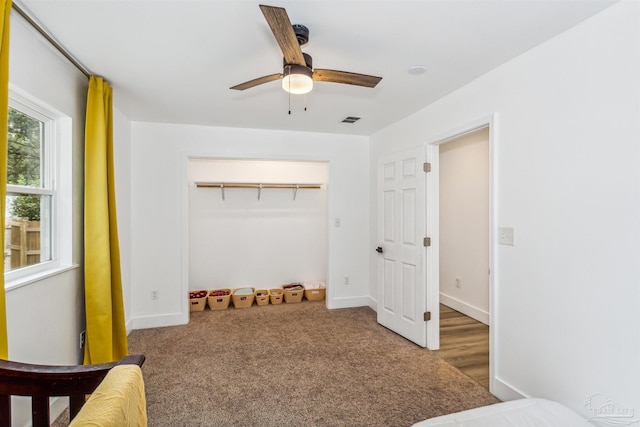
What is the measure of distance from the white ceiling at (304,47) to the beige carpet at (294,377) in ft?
7.87

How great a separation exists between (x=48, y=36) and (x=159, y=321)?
9.74 feet

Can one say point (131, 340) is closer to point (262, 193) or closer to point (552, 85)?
point (262, 193)

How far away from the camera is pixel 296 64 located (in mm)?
1773

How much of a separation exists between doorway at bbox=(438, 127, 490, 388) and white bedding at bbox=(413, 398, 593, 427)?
1.67 meters

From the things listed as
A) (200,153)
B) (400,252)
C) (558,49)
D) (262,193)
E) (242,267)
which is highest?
(558,49)

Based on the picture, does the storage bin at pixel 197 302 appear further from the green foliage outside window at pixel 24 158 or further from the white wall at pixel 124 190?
the green foliage outside window at pixel 24 158

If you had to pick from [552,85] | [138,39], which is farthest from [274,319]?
[552,85]

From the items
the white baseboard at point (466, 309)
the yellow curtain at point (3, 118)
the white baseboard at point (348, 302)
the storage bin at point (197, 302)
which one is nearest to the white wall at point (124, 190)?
the storage bin at point (197, 302)

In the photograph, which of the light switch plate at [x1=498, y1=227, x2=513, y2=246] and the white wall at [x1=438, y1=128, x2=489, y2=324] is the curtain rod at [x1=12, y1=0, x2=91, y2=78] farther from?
the white wall at [x1=438, y1=128, x2=489, y2=324]

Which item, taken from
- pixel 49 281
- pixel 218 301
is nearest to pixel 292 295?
pixel 218 301

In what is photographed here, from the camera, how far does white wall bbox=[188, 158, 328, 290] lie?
15.2 ft

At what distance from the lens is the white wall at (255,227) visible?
463cm

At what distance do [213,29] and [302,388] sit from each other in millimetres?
2518

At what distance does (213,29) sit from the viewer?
1804 mm
